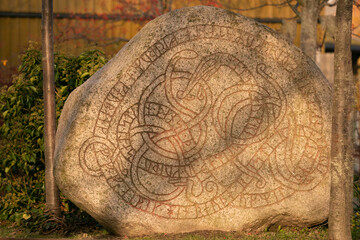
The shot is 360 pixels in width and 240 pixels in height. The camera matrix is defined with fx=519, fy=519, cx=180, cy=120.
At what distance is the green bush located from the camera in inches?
230

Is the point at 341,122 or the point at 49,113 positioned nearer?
the point at 341,122

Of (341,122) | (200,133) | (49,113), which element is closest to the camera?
(341,122)

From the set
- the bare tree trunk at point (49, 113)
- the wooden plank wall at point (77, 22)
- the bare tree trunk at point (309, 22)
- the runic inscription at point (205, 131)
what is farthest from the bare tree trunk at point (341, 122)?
the wooden plank wall at point (77, 22)

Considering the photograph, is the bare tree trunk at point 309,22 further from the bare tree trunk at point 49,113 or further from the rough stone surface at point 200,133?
the bare tree trunk at point 49,113

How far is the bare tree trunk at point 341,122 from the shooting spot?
389 centimetres

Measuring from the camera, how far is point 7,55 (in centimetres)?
1231

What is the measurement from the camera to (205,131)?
15.5ft

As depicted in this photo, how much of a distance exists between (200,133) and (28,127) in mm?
2251

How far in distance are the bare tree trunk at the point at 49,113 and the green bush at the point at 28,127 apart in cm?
67

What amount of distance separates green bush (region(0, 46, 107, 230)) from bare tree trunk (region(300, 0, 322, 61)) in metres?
3.55

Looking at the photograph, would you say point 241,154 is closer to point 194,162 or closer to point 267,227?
point 194,162

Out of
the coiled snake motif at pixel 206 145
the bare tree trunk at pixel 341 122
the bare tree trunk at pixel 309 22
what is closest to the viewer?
the bare tree trunk at pixel 341 122

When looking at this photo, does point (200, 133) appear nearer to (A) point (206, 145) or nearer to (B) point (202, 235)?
(A) point (206, 145)

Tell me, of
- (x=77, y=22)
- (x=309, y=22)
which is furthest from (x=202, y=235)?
(x=77, y=22)
